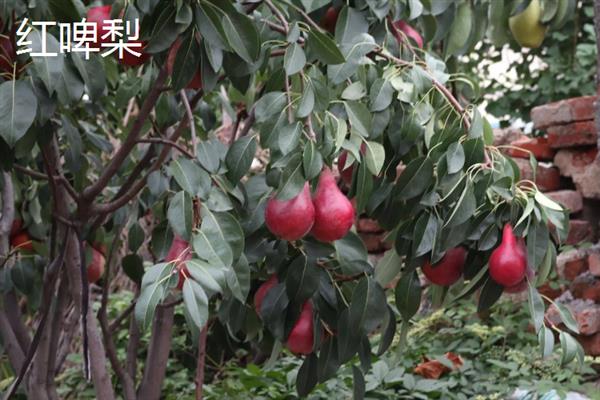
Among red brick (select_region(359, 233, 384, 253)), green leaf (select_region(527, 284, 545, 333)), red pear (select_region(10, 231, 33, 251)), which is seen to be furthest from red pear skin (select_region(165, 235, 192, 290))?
red brick (select_region(359, 233, 384, 253))

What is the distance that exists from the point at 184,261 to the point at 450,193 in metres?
0.52

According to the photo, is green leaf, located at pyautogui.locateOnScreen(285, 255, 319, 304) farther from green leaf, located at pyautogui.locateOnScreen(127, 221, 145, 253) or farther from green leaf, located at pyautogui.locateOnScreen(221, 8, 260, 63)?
green leaf, located at pyautogui.locateOnScreen(127, 221, 145, 253)

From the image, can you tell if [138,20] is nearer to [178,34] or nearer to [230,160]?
[178,34]

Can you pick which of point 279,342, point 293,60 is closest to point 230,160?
point 293,60

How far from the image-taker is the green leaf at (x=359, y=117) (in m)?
1.76

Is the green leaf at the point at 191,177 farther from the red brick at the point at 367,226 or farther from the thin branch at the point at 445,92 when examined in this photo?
the red brick at the point at 367,226

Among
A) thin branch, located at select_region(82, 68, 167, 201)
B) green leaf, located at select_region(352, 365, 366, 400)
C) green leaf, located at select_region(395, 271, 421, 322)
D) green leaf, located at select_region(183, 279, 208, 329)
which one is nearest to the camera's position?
green leaf, located at select_region(183, 279, 208, 329)

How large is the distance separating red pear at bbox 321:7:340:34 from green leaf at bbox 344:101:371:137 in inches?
17.4

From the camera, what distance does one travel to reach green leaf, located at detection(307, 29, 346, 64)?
70.3 inches

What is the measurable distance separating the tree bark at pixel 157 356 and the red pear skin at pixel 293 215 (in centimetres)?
125

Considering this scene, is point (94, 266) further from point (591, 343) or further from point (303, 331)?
point (591, 343)

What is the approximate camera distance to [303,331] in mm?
2008

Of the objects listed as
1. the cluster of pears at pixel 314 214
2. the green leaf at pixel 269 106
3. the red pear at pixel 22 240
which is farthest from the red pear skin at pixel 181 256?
the red pear at pixel 22 240

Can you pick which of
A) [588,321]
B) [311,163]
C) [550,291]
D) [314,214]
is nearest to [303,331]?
[314,214]
